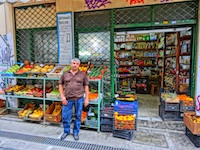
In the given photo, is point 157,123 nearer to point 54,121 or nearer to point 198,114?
point 198,114

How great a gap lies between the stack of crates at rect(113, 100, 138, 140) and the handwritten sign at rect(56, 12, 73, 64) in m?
1.79

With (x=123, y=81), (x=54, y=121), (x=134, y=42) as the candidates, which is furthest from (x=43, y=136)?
(x=134, y=42)

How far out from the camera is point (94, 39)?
4125 mm

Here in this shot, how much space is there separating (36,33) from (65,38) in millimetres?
1042

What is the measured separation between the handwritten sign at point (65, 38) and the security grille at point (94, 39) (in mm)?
191

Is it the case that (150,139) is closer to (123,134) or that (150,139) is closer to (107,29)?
(123,134)

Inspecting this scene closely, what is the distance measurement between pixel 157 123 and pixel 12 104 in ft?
13.0

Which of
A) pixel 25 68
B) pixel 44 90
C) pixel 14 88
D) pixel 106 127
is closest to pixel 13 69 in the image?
pixel 25 68

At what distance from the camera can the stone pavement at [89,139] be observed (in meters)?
2.88

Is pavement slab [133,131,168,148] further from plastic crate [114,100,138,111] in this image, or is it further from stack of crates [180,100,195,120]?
stack of crates [180,100,195,120]

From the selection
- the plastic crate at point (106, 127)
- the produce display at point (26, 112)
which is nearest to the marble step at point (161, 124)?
the plastic crate at point (106, 127)

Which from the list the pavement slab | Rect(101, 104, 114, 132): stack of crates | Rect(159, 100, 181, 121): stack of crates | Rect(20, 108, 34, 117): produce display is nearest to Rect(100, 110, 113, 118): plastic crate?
Rect(101, 104, 114, 132): stack of crates

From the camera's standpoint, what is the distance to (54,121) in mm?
3633

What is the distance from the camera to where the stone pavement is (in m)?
2.88
